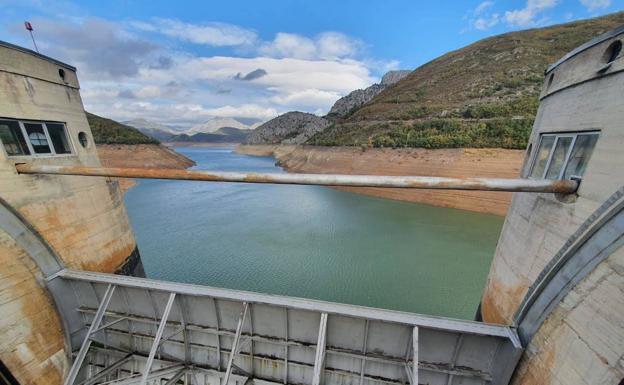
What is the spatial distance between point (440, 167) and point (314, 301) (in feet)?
71.5

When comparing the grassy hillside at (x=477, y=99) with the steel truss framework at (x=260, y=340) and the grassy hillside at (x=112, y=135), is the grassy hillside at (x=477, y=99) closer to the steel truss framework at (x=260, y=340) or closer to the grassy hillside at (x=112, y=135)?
the steel truss framework at (x=260, y=340)

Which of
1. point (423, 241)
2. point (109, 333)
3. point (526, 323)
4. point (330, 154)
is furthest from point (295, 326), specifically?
point (330, 154)

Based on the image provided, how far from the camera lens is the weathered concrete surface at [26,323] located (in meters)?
4.62

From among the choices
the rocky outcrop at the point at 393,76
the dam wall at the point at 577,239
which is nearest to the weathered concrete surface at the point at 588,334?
the dam wall at the point at 577,239

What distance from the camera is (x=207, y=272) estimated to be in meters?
10.4

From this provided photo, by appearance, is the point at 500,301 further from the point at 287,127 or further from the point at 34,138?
the point at 287,127

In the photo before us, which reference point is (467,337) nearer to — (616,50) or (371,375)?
(371,375)

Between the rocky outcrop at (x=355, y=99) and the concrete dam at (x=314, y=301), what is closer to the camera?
the concrete dam at (x=314, y=301)

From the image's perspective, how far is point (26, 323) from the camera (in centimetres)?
490

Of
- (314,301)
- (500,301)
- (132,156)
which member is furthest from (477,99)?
(132,156)

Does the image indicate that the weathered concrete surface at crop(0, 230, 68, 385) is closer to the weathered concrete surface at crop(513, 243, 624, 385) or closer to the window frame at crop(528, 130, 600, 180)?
the weathered concrete surface at crop(513, 243, 624, 385)

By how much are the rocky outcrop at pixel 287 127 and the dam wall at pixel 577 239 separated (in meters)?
80.3

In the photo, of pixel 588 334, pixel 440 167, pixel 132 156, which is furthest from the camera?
pixel 132 156

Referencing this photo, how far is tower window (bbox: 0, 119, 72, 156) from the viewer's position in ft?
16.1
